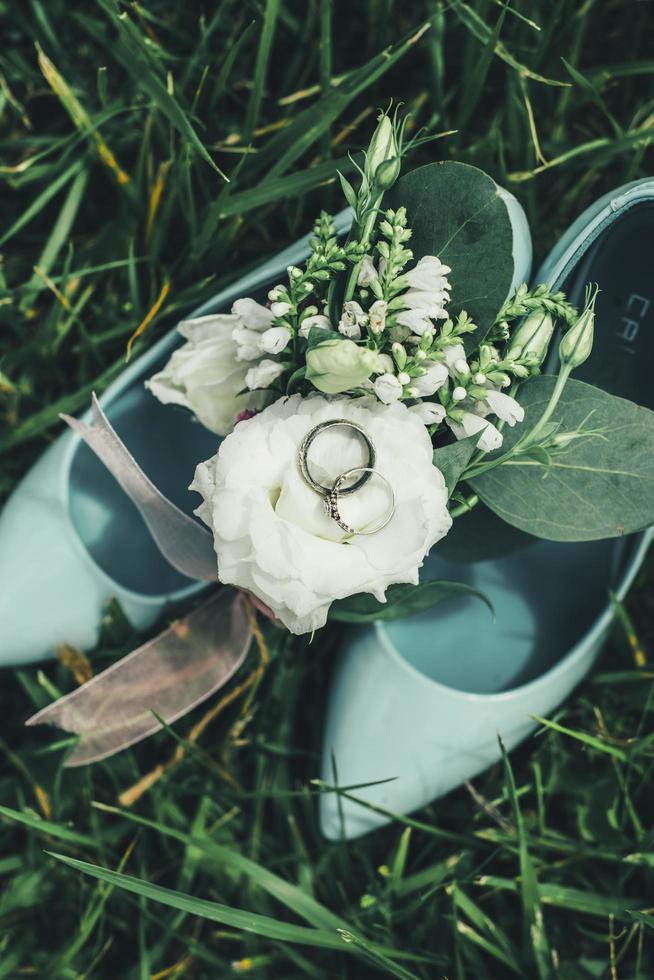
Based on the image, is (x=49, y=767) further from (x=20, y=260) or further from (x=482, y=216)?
(x=482, y=216)

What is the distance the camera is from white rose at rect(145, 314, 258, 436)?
0.62 metres

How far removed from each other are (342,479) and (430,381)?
78 millimetres

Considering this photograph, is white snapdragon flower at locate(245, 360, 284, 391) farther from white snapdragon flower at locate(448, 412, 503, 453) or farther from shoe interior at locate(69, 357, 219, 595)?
shoe interior at locate(69, 357, 219, 595)

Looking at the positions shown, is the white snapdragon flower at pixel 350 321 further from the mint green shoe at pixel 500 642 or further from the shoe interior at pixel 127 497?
the shoe interior at pixel 127 497

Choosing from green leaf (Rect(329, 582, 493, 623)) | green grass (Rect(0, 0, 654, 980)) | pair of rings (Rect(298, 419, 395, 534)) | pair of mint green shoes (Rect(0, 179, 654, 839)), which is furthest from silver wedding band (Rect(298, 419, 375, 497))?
green grass (Rect(0, 0, 654, 980))

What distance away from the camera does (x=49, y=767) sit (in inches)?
34.7

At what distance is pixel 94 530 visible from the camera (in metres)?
0.87

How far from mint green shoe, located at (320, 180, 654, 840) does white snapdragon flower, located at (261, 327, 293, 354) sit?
0.67 ft

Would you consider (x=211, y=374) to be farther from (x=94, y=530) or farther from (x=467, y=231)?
(x=94, y=530)

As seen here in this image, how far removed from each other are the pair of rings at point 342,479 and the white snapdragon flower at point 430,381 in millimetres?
46

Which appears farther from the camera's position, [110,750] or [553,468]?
[110,750]

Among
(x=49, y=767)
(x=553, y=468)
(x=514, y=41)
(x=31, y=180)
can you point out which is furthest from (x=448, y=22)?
(x=49, y=767)

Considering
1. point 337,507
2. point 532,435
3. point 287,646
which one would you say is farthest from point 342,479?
point 287,646

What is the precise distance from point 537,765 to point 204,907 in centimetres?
32
